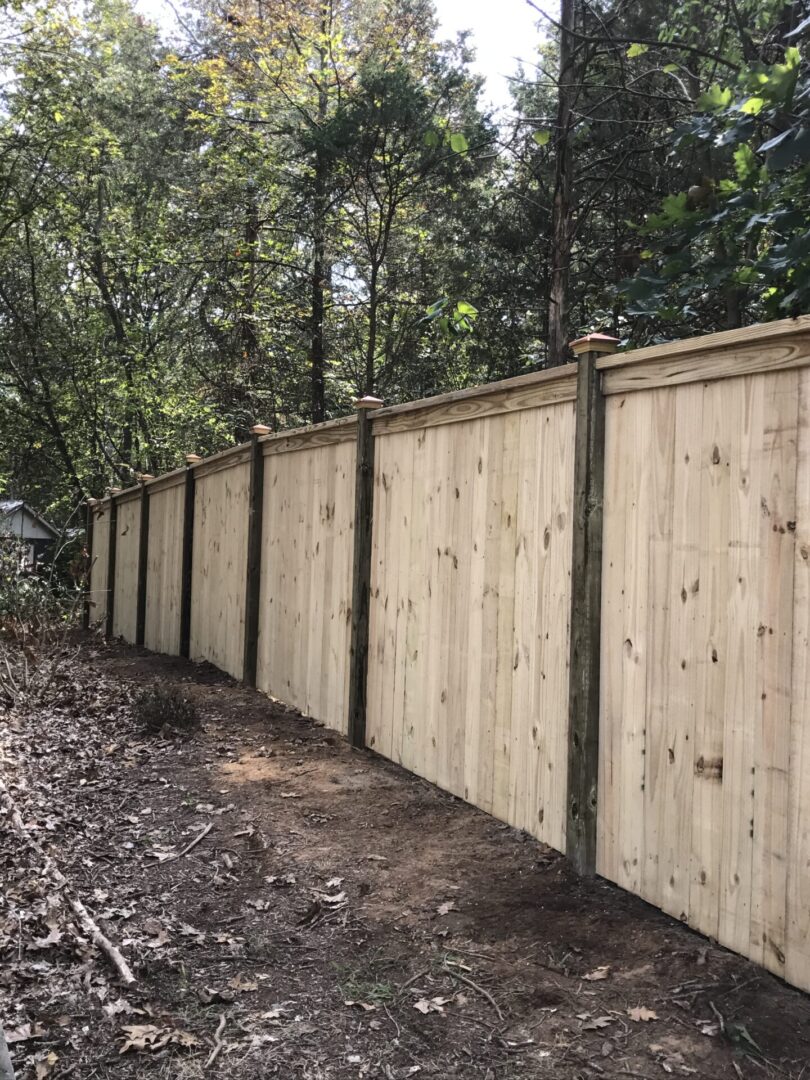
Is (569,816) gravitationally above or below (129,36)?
below

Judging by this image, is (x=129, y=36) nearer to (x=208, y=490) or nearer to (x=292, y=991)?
(x=208, y=490)

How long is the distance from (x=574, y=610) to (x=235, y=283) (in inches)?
432

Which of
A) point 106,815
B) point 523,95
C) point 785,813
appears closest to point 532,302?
point 523,95

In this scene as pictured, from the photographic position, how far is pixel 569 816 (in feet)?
9.71

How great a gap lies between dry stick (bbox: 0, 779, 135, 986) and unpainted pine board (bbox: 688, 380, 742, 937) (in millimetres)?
1655

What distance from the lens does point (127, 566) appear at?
10.9m

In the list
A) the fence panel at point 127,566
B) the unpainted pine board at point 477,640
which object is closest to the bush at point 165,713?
the unpainted pine board at point 477,640

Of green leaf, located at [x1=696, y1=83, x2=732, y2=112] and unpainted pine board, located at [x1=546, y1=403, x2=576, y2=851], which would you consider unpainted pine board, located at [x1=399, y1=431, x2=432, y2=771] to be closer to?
unpainted pine board, located at [x1=546, y1=403, x2=576, y2=851]

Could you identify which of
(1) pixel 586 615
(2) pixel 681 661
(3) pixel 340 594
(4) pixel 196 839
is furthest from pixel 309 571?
(2) pixel 681 661

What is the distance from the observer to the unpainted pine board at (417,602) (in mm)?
4102

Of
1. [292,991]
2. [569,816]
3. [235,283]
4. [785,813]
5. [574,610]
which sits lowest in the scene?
[292,991]

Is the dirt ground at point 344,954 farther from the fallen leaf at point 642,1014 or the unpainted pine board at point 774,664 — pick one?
the unpainted pine board at point 774,664

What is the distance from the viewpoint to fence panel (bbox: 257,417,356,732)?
4953 millimetres

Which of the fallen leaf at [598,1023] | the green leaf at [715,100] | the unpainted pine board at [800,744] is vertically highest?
the green leaf at [715,100]
